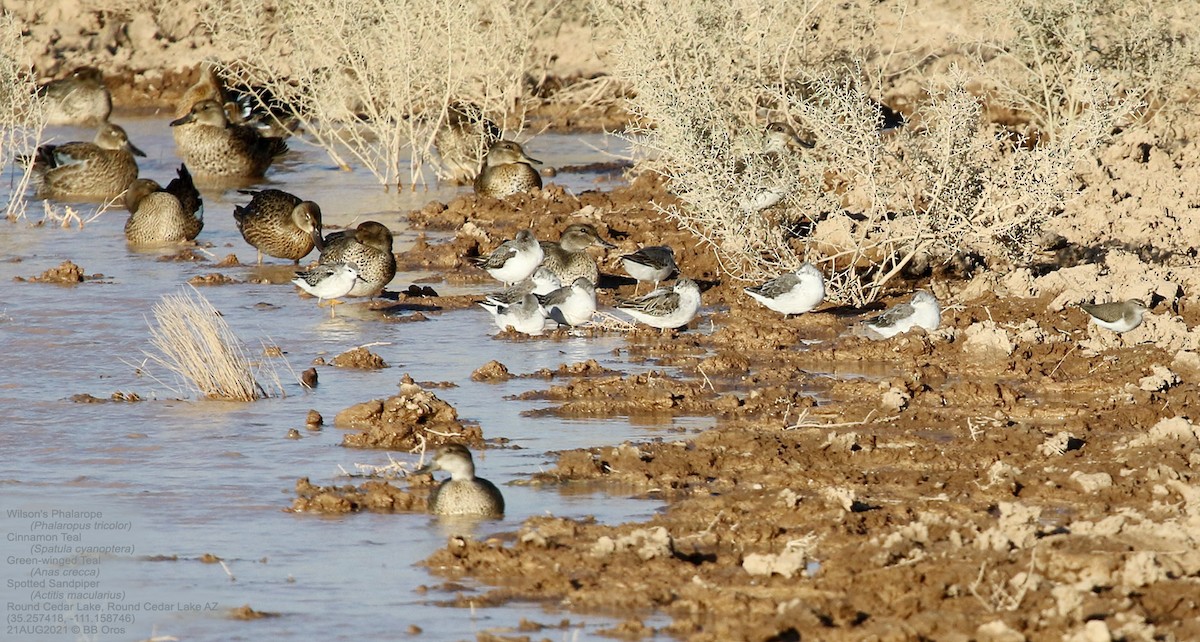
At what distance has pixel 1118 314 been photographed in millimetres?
10758

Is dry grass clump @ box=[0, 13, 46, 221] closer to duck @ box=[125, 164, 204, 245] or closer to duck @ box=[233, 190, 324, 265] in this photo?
duck @ box=[125, 164, 204, 245]

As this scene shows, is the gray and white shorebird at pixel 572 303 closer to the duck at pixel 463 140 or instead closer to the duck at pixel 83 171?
the duck at pixel 463 140

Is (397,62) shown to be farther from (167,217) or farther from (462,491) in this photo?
(462,491)

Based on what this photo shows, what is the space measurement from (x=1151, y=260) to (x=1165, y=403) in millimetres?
4302

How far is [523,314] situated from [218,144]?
9.74 m

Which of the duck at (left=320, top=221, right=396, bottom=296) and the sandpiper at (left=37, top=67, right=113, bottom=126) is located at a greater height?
the duck at (left=320, top=221, right=396, bottom=296)

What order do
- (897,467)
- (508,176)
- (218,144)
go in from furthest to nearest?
(218,144)
(508,176)
(897,467)

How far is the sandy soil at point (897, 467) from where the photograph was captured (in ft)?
20.4

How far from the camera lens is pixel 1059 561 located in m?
6.45

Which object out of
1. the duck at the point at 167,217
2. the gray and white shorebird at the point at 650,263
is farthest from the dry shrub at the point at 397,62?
the gray and white shorebird at the point at 650,263

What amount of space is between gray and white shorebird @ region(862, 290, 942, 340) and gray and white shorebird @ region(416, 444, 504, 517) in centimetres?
439

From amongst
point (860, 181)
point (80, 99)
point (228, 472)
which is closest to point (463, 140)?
point (860, 181)

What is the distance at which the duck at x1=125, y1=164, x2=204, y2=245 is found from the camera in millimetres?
16125

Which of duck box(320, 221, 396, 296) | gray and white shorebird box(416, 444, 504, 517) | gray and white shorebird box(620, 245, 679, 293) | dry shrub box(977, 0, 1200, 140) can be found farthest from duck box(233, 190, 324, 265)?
gray and white shorebird box(416, 444, 504, 517)
